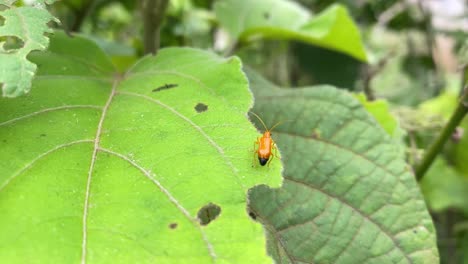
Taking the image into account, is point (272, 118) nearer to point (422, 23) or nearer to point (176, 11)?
point (176, 11)

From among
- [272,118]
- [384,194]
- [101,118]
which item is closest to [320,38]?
[272,118]

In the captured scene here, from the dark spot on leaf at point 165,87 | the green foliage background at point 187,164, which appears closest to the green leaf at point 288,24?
the green foliage background at point 187,164

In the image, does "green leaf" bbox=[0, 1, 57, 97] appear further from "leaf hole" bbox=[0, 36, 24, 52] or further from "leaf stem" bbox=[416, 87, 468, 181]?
"leaf stem" bbox=[416, 87, 468, 181]

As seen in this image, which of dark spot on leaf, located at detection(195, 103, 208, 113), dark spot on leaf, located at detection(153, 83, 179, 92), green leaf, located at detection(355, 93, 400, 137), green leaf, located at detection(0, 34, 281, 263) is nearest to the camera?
green leaf, located at detection(0, 34, 281, 263)

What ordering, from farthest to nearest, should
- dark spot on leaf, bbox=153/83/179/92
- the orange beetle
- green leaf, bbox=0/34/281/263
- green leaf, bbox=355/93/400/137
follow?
green leaf, bbox=355/93/400/137, dark spot on leaf, bbox=153/83/179/92, the orange beetle, green leaf, bbox=0/34/281/263

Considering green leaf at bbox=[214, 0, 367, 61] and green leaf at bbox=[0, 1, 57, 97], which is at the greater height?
green leaf at bbox=[0, 1, 57, 97]

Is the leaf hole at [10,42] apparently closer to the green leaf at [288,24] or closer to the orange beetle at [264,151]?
the orange beetle at [264,151]

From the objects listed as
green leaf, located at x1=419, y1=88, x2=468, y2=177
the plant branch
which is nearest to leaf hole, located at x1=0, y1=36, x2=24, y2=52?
the plant branch
